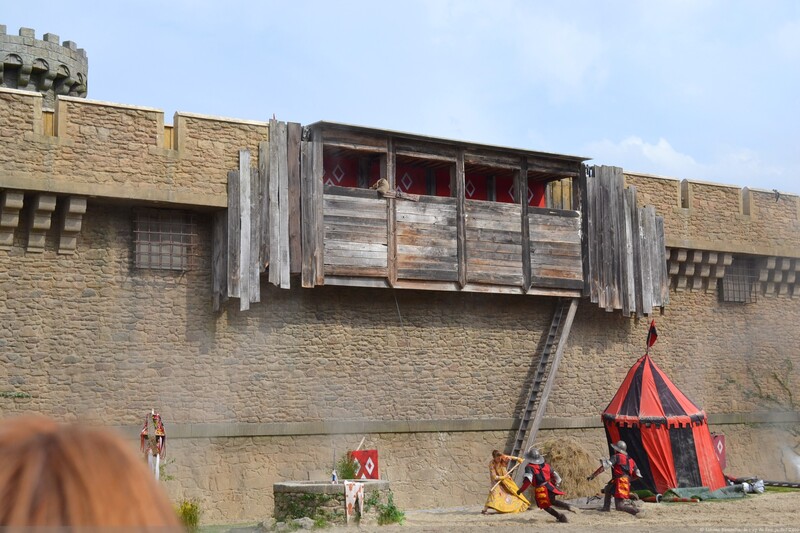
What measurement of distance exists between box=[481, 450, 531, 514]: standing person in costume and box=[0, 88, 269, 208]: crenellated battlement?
6.14m

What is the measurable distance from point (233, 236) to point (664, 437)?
7.81 m

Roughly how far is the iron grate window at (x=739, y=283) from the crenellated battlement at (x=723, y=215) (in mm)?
536

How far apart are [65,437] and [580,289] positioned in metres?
19.7

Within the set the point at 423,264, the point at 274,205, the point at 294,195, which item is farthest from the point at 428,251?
the point at 274,205

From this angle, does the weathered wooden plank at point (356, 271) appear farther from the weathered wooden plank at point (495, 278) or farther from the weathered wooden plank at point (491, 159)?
the weathered wooden plank at point (491, 159)

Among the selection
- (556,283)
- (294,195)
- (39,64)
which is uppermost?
(39,64)

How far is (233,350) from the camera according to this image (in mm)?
17562

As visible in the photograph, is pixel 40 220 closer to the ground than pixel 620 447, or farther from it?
farther from it

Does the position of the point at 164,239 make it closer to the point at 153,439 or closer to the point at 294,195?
the point at 294,195

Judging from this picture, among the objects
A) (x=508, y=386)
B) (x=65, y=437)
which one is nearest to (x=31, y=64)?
(x=508, y=386)

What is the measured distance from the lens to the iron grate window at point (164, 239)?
55.6 ft

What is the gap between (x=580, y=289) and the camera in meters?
20.5

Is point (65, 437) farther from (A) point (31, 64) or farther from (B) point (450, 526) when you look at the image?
(A) point (31, 64)

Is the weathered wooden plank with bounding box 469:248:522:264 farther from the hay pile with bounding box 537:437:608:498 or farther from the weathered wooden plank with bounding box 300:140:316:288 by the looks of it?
the hay pile with bounding box 537:437:608:498
